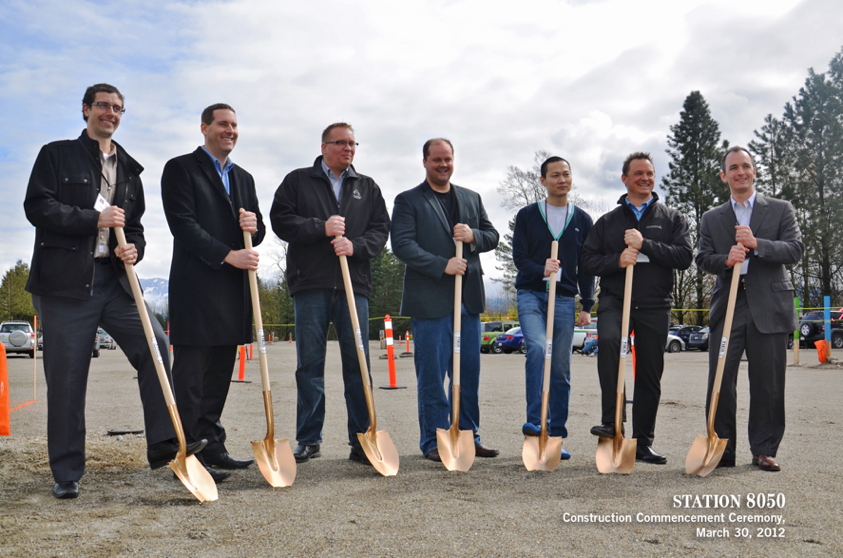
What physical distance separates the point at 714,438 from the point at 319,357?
2.56 meters

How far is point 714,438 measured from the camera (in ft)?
15.0

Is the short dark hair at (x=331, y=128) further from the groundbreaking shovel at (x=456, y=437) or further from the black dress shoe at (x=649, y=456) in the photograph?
the black dress shoe at (x=649, y=456)

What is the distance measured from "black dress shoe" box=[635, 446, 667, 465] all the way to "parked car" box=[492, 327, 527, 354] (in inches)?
950

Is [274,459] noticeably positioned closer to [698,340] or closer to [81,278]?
[81,278]

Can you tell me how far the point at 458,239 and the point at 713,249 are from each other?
1.76m

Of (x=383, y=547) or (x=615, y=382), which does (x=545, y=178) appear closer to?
(x=615, y=382)

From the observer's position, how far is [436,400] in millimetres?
5125

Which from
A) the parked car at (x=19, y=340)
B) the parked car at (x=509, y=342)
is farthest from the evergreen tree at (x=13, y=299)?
the parked car at (x=509, y=342)

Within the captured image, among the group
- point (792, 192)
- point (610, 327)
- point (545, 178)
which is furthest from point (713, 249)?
point (792, 192)

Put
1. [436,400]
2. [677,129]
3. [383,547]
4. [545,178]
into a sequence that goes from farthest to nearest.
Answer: [677,129] < [545,178] < [436,400] < [383,547]

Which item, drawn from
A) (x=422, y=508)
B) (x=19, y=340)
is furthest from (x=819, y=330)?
(x=19, y=340)

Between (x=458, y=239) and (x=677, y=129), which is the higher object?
(x=677, y=129)

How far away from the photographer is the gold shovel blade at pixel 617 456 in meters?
4.43

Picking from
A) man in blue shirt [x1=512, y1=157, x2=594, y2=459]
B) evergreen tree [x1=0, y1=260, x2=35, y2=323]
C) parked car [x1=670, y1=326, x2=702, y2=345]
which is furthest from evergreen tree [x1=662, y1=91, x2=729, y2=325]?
evergreen tree [x1=0, y1=260, x2=35, y2=323]
